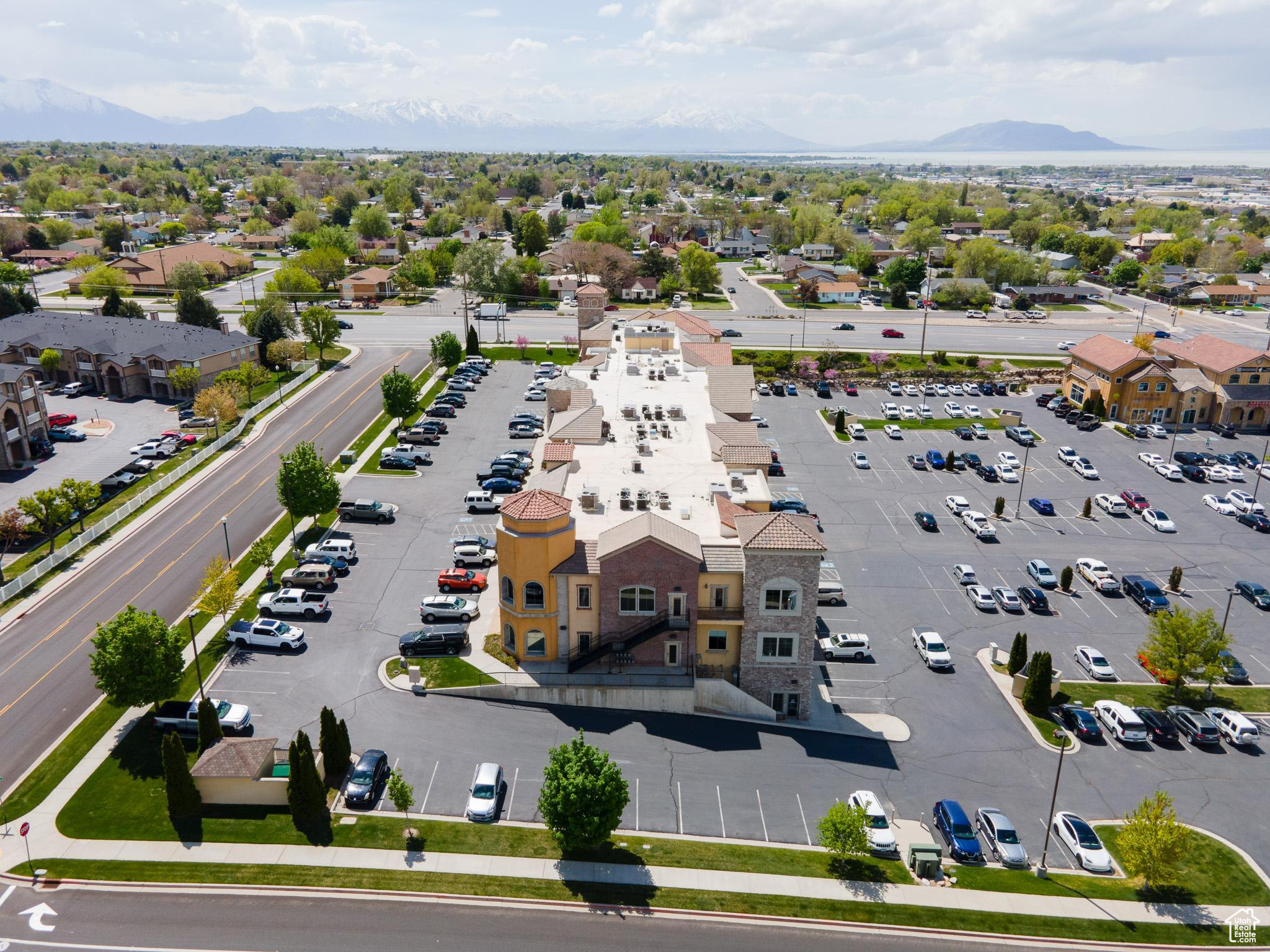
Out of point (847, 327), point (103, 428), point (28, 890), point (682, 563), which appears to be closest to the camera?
point (28, 890)

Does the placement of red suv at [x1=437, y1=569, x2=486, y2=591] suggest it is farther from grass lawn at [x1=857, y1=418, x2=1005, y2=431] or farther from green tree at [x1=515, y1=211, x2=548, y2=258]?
green tree at [x1=515, y1=211, x2=548, y2=258]

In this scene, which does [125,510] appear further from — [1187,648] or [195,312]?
[1187,648]

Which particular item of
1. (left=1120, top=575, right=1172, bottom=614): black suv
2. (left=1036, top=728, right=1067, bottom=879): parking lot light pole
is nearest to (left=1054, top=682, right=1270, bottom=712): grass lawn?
(left=1120, top=575, right=1172, bottom=614): black suv

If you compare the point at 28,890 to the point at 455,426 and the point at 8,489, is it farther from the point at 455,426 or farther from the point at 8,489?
the point at 455,426

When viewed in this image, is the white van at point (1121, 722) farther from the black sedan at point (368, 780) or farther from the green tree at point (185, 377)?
the green tree at point (185, 377)

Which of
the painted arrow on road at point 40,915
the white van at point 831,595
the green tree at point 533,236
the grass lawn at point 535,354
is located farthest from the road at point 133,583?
the green tree at point 533,236

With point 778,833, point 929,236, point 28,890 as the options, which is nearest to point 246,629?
point 28,890
